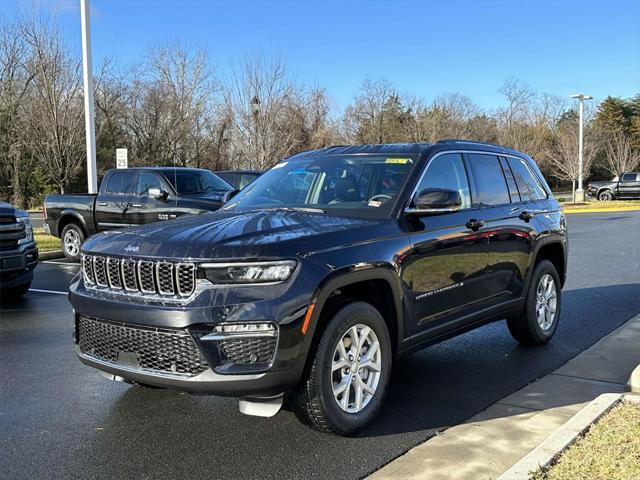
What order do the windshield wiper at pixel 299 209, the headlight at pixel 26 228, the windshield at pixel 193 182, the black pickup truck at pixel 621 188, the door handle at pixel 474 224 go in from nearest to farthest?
the windshield wiper at pixel 299 209 < the door handle at pixel 474 224 < the headlight at pixel 26 228 < the windshield at pixel 193 182 < the black pickup truck at pixel 621 188

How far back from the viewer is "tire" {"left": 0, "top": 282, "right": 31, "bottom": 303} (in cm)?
884

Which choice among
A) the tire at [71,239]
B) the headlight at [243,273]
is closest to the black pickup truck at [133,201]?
the tire at [71,239]

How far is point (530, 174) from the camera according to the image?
6.52m

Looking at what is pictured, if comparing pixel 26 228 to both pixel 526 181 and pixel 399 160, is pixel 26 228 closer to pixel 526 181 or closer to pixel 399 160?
pixel 399 160

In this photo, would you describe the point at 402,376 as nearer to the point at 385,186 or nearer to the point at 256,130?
the point at 385,186

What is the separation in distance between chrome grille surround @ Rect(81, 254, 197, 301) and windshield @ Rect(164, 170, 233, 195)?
333 inches

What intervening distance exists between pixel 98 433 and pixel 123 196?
9585 millimetres

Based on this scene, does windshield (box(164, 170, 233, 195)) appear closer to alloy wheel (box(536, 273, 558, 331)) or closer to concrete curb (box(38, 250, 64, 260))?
concrete curb (box(38, 250, 64, 260))

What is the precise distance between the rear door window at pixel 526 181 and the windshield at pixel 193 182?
732 centimetres

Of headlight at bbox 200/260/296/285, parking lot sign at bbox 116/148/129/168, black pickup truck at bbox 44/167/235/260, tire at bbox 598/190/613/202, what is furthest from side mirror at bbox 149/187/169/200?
tire at bbox 598/190/613/202

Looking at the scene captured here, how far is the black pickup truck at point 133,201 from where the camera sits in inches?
477

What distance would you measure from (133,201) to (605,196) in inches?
1477

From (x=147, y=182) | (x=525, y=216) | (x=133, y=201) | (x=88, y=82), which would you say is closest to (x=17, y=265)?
(x=133, y=201)

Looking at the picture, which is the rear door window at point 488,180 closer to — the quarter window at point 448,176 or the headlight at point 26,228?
the quarter window at point 448,176
